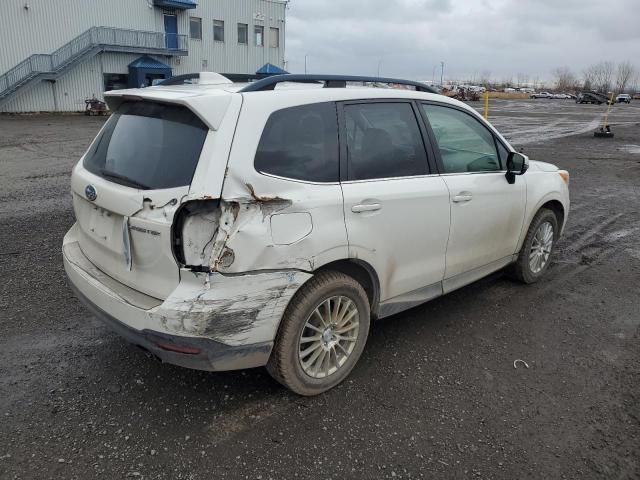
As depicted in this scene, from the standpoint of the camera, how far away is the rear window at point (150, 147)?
106 inches

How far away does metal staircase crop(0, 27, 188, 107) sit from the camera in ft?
101

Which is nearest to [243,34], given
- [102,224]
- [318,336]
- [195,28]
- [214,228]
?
[195,28]

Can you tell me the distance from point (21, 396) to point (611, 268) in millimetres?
5509

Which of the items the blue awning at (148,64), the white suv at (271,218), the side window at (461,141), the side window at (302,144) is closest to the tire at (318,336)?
the white suv at (271,218)

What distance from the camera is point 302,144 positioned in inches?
116

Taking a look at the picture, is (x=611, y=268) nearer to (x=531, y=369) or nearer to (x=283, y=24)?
(x=531, y=369)

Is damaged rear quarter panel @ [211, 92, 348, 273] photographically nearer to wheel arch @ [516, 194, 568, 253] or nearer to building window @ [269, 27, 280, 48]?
wheel arch @ [516, 194, 568, 253]

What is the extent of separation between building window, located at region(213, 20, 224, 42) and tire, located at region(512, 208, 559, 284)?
40.2m

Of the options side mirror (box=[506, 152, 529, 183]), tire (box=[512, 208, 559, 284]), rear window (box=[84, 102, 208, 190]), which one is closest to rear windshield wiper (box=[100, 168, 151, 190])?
rear window (box=[84, 102, 208, 190])

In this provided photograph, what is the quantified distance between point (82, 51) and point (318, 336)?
35.8 metres

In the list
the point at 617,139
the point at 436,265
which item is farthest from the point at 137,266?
the point at 617,139

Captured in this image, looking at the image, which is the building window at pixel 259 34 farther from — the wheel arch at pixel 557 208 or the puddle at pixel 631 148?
the wheel arch at pixel 557 208

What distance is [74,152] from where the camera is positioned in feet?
45.8

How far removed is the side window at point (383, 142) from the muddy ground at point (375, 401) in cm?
132
